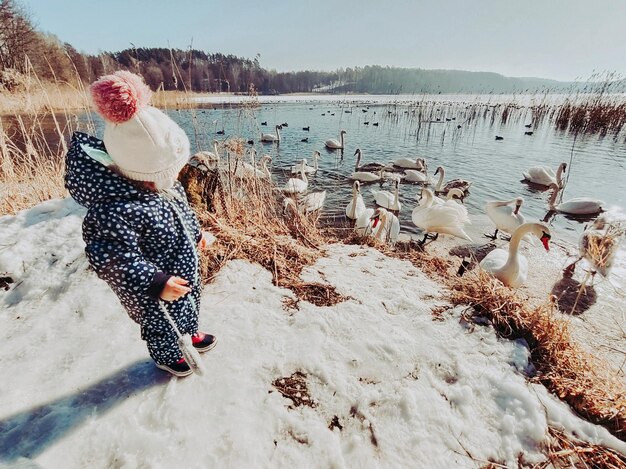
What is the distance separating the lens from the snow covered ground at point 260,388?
1.41 m

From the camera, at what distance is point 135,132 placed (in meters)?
1.32

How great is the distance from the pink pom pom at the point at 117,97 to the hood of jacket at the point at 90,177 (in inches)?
8.3

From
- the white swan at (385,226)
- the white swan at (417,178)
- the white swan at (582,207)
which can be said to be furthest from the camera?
the white swan at (417,178)

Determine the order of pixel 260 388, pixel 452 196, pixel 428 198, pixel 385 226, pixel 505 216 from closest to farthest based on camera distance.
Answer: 1. pixel 260 388
2. pixel 385 226
3. pixel 505 216
4. pixel 428 198
5. pixel 452 196

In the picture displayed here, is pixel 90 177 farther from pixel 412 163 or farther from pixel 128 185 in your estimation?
pixel 412 163

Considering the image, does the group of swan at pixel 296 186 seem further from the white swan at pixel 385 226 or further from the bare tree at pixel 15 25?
the bare tree at pixel 15 25

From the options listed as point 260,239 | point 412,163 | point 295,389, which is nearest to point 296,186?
point 260,239

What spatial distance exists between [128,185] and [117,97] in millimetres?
386

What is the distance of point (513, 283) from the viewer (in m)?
4.16

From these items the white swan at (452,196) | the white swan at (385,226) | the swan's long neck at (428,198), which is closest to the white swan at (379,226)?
the white swan at (385,226)

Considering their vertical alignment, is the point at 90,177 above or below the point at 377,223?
above

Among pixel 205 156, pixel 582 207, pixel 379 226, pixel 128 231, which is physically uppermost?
pixel 128 231

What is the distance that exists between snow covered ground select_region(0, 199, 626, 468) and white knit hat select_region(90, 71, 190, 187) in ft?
3.93

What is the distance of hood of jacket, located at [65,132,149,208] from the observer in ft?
4.38
